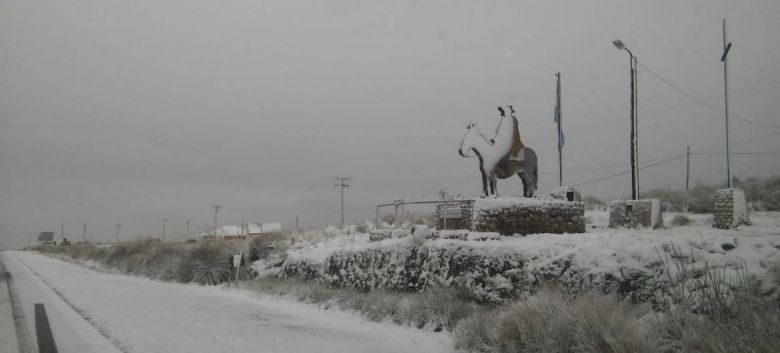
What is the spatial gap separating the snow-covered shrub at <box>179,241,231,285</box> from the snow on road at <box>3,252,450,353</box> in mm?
5368

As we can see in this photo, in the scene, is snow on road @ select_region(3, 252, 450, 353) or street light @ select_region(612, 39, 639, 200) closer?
snow on road @ select_region(3, 252, 450, 353)

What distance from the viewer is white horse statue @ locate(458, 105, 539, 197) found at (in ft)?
50.9

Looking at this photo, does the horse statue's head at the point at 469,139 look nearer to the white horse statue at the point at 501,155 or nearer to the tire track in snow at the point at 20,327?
the white horse statue at the point at 501,155

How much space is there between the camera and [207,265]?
20.5 m

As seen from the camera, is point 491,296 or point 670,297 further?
point 491,296

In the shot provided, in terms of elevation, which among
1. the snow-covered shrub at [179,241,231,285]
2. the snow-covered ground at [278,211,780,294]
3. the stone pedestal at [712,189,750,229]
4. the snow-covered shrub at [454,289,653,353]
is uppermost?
the stone pedestal at [712,189,750,229]

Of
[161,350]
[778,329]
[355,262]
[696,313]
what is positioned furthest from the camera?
[355,262]

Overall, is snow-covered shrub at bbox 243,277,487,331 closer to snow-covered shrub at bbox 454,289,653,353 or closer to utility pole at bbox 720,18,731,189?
snow-covered shrub at bbox 454,289,653,353

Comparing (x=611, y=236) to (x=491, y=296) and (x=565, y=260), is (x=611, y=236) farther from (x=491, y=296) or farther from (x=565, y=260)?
(x=491, y=296)

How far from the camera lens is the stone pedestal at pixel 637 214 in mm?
14436

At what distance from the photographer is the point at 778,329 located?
4.40 meters

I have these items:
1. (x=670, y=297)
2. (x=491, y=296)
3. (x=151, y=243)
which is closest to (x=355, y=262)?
(x=491, y=296)

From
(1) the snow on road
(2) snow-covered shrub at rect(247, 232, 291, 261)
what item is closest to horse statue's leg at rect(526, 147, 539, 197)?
(1) the snow on road

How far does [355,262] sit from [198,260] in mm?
10007
